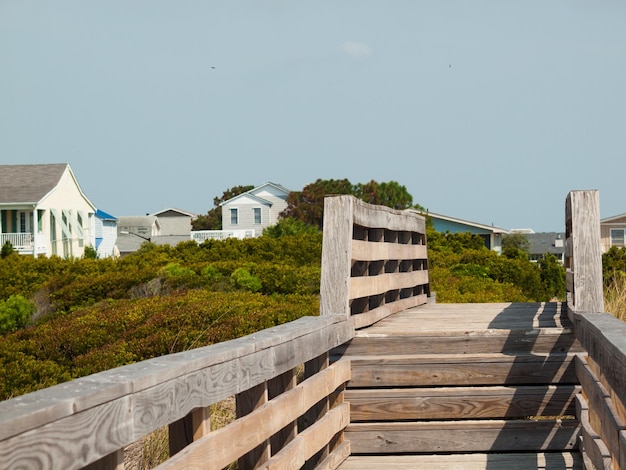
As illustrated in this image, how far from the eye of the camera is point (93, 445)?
7.89ft

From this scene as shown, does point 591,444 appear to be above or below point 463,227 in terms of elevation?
below

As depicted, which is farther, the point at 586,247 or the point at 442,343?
the point at 442,343

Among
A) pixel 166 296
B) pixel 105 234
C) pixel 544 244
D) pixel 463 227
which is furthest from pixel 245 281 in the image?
pixel 544 244

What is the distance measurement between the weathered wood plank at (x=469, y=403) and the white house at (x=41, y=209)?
134 feet

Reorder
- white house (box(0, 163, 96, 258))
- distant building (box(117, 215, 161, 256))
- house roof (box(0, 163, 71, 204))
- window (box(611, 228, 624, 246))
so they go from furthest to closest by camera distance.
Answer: distant building (box(117, 215, 161, 256))
window (box(611, 228, 624, 246))
house roof (box(0, 163, 71, 204))
white house (box(0, 163, 96, 258))

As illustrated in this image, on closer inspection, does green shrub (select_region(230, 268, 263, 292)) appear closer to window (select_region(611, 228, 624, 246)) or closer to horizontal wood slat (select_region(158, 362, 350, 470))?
horizontal wood slat (select_region(158, 362, 350, 470))

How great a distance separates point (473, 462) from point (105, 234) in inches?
2480

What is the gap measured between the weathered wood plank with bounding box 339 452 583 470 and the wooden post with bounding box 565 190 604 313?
1006mm

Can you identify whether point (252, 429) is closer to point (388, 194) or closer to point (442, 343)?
point (442, 343)

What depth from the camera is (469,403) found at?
20.7ft

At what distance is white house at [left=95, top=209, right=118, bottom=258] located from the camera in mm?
64250

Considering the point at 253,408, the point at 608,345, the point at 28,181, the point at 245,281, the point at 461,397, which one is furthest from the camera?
the point at 28,181

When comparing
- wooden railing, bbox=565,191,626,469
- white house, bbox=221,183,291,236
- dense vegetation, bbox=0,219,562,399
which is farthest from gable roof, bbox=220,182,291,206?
wooden railing, bbox=565,191,626,469

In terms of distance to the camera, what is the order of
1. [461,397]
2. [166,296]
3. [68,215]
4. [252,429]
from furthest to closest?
[68,215]
[166,296]
[461,397]
[252,429]
